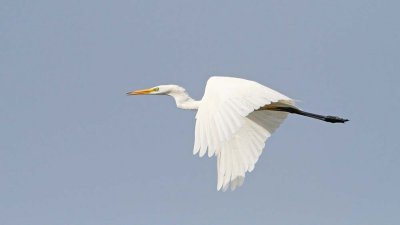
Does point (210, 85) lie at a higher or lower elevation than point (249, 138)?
higher

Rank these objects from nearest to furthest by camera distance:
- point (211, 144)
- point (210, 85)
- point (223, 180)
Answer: point (211, 144)
point (210, 85)
point (223, 180)

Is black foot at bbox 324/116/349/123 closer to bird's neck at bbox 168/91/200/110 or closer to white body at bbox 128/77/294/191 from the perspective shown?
white body at bbox 128/77/294/191

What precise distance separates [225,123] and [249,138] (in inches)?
134

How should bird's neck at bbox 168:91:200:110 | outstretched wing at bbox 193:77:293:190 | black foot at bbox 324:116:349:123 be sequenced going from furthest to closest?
black foot at bbox 324:116:349:123 < bird's neck at bbox 168:91:200:110 < outstretched wing at bbox 193:77:293:190

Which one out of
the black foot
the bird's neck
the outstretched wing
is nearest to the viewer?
the outstretched wing

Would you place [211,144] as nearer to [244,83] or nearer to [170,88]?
[244,83]

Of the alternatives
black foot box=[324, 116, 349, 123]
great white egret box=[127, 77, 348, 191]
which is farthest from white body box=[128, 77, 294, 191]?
black foot box=[324, 116, 349, 123]

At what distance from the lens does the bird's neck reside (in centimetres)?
1653

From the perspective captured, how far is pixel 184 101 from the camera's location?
1666 cm

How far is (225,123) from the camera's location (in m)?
12.3

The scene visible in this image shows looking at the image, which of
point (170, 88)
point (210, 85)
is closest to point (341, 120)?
point (170, 88)

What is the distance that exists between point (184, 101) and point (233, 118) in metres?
4.29

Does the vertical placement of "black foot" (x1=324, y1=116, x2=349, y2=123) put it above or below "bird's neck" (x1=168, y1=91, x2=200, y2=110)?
below

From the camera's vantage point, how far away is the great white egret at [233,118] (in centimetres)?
1231
